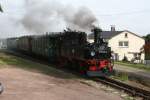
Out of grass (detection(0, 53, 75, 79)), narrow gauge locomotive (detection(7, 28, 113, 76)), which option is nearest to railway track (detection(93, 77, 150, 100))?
narrow gauge locomotive (detection(7, 28, 113, 76))

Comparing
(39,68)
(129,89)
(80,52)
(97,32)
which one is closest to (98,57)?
(80,52)

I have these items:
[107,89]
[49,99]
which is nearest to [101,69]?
[107,89]

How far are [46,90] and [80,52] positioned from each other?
8468 mm

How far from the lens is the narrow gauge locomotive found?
84.3ft

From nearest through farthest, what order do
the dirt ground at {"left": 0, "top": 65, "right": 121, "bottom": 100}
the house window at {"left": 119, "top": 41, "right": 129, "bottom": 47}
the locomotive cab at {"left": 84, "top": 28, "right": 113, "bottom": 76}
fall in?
the dirt ground at {"left": 0, "top": 65, "right": 121, "bottom": 100}
the locomotive cab at {"left": 84, "top": 28, "right": 113, "bottom": 76}
the house window at {"left": 119, "top": 41, "right": 129, "bottom": 47}

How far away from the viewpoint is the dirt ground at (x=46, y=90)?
16.8m

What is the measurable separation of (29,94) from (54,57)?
18063 millimetres

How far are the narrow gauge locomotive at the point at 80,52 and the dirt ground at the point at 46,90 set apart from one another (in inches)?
98.0

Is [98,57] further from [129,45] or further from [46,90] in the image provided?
[129,45]

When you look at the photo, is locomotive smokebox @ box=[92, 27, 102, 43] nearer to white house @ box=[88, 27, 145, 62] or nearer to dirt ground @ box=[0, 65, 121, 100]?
dirt ground @ box=[0, 65, 121, 100]

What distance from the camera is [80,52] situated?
2686 cm

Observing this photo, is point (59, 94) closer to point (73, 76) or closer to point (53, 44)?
point (73, 76)

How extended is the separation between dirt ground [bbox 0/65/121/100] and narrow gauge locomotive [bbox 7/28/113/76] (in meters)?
2.49

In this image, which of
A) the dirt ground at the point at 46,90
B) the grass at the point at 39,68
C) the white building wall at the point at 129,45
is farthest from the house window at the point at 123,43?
the dirt ground at the point at 46,90
